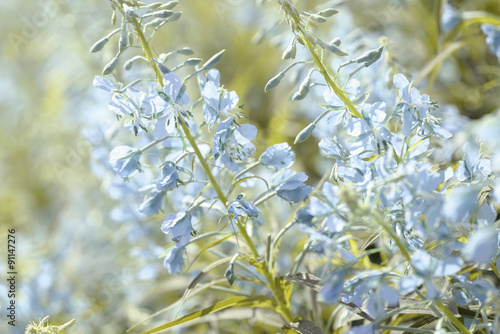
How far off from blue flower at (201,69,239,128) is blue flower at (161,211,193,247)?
0.36 feet

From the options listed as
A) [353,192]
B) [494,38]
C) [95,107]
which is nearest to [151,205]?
[353,192]

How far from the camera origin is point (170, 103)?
59 cm

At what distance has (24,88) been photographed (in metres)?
2.05

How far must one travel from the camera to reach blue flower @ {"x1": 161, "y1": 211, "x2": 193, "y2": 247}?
23.4 inches

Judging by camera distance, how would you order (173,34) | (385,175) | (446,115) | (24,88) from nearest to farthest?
(385,175)
(446,115)
(173,34)
(24,88)

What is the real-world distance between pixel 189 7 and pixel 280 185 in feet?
4.74

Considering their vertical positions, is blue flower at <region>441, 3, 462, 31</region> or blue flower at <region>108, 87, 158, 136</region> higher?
blue flower at <region>108, 87, 158, 136</region>

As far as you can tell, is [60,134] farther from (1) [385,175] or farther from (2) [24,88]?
(1) [385,175]

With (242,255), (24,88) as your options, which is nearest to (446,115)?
(242,255)

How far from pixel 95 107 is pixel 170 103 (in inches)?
42.4

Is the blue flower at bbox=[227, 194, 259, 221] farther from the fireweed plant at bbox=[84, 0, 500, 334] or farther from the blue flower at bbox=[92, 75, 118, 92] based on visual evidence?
the blue flower at bbox=[92, 75, 118, 92]

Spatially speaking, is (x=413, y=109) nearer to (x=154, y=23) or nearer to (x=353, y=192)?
(x=353, y=192)

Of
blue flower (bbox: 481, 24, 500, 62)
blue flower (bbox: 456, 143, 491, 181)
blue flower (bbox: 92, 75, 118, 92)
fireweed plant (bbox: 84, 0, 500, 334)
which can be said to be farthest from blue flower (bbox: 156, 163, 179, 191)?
blue flower (bbox: 481, 24, 500, 62)

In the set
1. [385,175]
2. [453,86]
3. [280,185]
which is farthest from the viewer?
[453,86]
